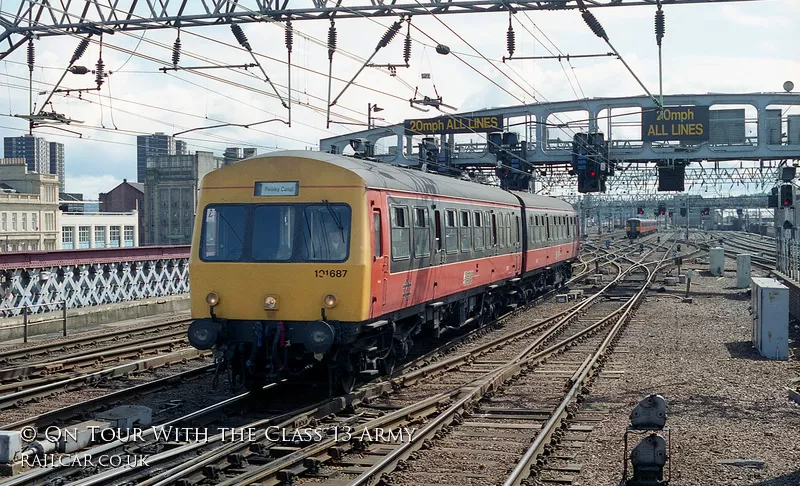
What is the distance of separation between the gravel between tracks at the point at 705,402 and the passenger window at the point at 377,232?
3640mm

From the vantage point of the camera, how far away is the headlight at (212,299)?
39.8 ft

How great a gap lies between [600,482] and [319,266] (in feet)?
15.7

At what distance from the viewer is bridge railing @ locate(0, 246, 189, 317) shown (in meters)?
21.0

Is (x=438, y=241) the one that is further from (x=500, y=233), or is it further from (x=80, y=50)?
(x=80, y=50)

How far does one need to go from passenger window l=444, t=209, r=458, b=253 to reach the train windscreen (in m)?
4.36

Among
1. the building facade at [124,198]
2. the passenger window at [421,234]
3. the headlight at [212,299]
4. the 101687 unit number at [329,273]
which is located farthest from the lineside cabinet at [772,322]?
the building facade at [124,198]

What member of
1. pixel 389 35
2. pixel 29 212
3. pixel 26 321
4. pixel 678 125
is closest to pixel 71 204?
pixel 29 212

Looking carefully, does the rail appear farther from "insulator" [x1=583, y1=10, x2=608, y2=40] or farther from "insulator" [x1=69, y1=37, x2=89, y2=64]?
"insulator" [x1=583, y1=10, x2=608, y2=40]

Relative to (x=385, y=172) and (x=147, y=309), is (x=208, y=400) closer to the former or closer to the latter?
(x=385, y=172)

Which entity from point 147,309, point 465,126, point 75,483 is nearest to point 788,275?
point 465,126

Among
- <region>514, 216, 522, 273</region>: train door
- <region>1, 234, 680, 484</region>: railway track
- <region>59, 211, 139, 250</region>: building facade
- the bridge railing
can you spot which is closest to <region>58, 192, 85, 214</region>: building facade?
<region>59, 211, 139, 250</region>: building facade

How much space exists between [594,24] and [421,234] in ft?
13.6

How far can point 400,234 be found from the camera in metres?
13.4

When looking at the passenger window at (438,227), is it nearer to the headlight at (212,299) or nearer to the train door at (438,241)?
the train door at (438,241)
